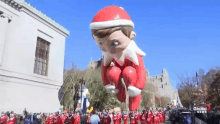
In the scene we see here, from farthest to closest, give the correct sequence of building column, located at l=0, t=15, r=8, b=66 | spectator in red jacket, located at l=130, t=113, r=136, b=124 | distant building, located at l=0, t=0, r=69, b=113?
distant building, located at l=0, t=0, r=69, b=113 < building column, located at l=0, t=15, r=8, b=66 < spectator in red jacket, located at l=130, t=113, r=136, b=124

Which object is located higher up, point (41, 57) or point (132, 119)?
point (41, 57)

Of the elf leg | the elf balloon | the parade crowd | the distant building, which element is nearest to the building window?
the distant building

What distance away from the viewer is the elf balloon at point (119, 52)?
4.95 m

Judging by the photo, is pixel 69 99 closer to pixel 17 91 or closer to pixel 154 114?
pixel 17 91

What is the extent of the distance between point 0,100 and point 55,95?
7.86 metres

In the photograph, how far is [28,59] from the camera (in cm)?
2055

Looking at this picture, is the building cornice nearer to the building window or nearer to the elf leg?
the building window

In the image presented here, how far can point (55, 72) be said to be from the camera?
972 inches

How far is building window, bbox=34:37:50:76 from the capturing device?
22.4 meters

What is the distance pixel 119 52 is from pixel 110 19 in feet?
3.47

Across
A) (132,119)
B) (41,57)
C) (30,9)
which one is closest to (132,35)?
(132,119)

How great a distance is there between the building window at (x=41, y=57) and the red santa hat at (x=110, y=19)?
1910cm

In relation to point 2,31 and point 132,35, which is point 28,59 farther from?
point 132,35

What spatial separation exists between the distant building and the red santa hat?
53.0ft
